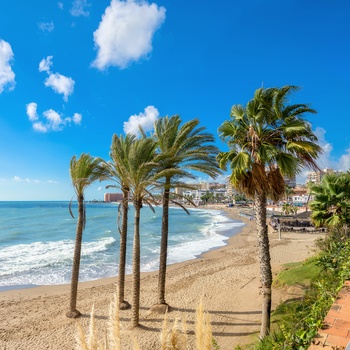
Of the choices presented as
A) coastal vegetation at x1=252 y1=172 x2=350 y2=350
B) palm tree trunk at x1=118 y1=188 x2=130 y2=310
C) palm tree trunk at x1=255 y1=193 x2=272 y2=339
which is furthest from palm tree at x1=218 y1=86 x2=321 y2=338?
palm tree trunk at x1=118 y1=188 x2=130 y2=310

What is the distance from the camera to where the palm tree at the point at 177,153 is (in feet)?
39.4

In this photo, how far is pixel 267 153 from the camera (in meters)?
7.55

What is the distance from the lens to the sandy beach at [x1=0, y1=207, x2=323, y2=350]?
418 inches

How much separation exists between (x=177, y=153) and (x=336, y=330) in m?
9.40

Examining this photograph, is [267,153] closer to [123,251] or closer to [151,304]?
[123,251]

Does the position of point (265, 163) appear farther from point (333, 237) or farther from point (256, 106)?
point (333, 237)

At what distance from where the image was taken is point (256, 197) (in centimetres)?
803

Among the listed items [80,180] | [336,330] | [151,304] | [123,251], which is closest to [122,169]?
[80,180]

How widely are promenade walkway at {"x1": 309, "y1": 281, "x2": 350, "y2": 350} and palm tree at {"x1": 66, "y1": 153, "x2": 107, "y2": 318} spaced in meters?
10.2

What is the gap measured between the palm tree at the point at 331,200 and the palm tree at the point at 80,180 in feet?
31.7

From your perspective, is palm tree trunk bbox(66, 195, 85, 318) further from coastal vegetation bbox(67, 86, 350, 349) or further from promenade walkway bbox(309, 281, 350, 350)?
promenade walkway bbox(309, 281, 350, 350)

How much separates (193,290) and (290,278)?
553cm

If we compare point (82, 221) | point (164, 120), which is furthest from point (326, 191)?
point (82, 221)

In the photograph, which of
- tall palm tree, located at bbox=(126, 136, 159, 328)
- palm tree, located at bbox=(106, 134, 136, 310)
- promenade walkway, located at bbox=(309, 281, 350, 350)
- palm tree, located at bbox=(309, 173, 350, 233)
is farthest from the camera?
palm tree, located at bbox=(309, 173, 350, 233)
